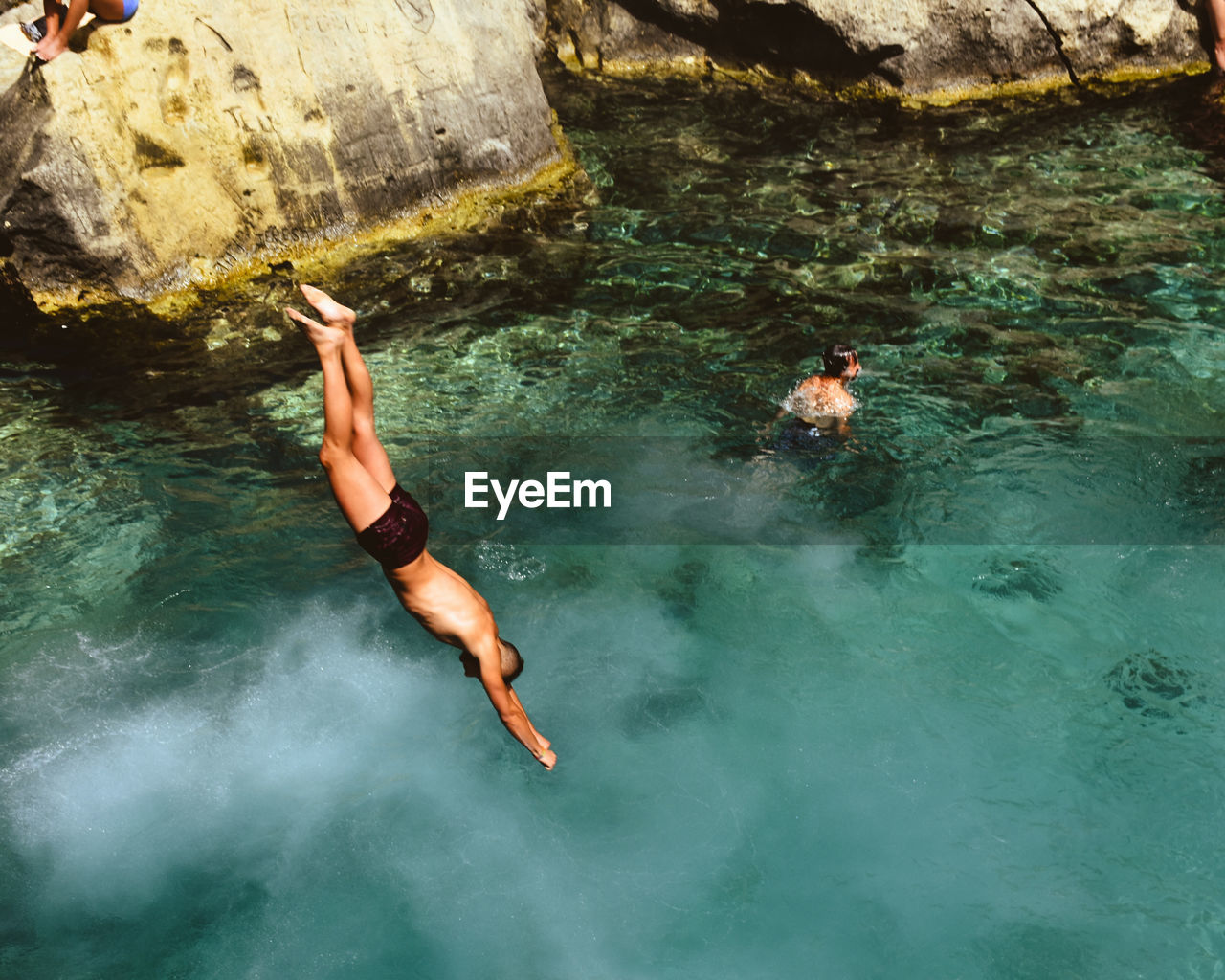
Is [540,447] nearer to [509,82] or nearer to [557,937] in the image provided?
[557,937]

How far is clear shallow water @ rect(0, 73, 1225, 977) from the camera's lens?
17.9 ft

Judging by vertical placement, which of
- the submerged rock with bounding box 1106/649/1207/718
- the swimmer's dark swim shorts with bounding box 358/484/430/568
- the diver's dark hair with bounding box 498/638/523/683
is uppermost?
the swimmer's dark swim shorts with bounding box 358/484/430/568

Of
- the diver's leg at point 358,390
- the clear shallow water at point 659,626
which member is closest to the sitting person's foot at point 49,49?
the clear shallow water at point 659,626

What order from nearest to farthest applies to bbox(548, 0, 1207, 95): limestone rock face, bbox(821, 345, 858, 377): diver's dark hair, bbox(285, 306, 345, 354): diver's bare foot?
bbox(285, 306, 345, 354): diver's bare foot → bbox(821, 345, 858, 377): diver's dark hair → bbox(548, 0, 1207, 95): limestone rock face

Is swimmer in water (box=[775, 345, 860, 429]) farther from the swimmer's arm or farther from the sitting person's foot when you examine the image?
Answer: the sitting person's foot

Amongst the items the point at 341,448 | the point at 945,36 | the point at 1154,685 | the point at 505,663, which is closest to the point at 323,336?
the point at 341,448

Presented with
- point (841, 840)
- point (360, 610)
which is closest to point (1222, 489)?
point (841, 840)

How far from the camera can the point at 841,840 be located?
18.8 ft

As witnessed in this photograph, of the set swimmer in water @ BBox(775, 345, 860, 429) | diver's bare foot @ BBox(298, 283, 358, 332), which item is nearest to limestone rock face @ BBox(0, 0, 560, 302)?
swimmer in water @ BBox(775, 345, 860, 429)

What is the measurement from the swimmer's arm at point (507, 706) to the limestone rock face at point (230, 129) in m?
5.20

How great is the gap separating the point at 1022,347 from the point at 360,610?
513cm

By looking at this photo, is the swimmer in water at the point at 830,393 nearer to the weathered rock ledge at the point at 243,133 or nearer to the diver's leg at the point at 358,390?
the diver's leg at the point at 358,390

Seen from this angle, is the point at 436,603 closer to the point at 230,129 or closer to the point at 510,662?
the point at 510,662

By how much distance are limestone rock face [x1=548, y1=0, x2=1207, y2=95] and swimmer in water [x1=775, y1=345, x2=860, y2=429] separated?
5640 mm
